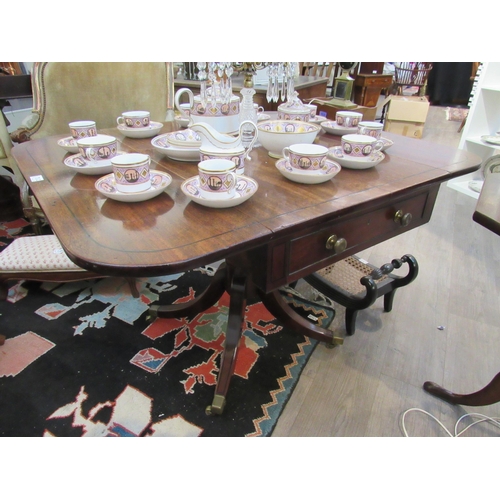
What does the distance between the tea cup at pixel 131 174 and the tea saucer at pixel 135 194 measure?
2 cm

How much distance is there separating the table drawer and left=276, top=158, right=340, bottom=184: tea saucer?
11 cm

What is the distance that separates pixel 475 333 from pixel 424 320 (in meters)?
0.19

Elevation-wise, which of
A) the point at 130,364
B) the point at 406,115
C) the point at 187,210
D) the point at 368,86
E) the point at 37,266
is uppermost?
the point at 368,86

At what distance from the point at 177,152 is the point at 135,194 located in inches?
10.8

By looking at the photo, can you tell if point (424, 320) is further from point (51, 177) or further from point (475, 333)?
point (51, 177)

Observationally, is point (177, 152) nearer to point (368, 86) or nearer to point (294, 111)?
point (294, 111)

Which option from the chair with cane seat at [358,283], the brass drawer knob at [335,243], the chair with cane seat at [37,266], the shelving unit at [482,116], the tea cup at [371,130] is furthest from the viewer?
the shelving unit at [482,116]

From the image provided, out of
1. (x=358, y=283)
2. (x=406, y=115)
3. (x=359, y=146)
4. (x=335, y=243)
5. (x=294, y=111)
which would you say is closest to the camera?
(x=335, y=243)

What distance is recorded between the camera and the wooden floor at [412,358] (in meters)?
1.06

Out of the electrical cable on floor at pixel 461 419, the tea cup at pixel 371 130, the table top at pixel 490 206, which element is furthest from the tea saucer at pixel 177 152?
the electrical cable on floor at pixel 461 419

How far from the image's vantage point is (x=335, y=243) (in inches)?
31.2

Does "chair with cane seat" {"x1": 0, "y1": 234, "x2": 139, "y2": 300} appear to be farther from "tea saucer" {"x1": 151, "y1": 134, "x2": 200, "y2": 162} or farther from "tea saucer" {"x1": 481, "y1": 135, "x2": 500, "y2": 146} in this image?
"tea saucer" {"x1": 481, "y1": 135, "x2": 500, "y2": 146}

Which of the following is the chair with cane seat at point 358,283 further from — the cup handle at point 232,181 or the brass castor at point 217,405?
the cup handle at point 232,181

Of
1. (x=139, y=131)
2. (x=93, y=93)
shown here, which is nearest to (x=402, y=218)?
(x=139, y=131)
